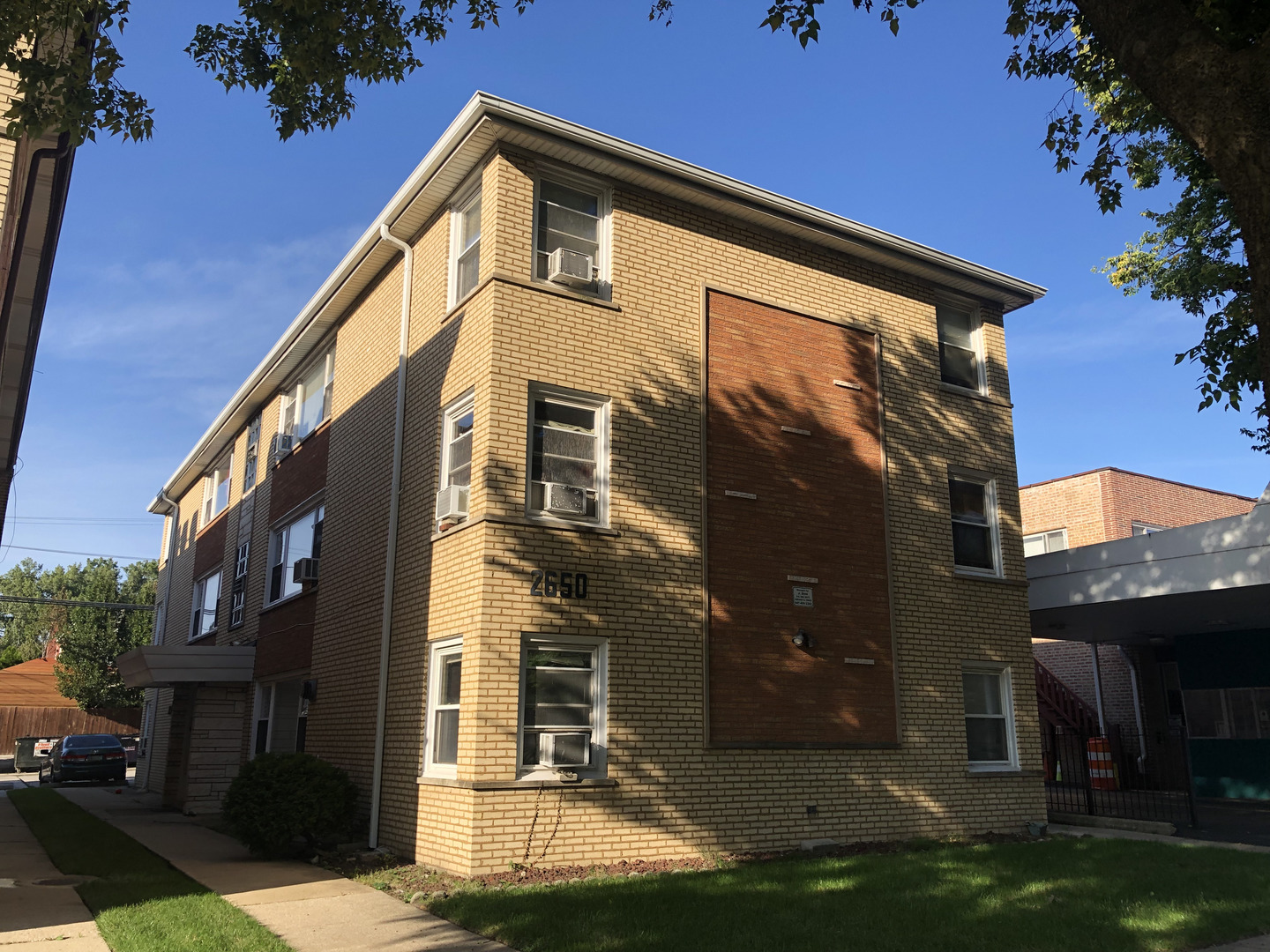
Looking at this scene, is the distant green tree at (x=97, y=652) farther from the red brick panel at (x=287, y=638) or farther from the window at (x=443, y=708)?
the window at (x=443, y=708)

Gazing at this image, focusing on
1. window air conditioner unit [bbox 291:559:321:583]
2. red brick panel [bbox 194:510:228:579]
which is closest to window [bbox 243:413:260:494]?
red brick panel [bbox 194:510:228:579]

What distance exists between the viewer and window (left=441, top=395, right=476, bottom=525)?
41.9ft

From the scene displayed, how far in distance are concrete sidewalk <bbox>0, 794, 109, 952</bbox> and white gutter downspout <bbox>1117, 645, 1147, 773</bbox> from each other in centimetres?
2114

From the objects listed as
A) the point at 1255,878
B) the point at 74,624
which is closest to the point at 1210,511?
the point at 1255,878

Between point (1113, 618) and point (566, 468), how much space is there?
12.1m

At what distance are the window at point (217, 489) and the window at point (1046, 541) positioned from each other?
825 inches

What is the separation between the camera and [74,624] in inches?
2029

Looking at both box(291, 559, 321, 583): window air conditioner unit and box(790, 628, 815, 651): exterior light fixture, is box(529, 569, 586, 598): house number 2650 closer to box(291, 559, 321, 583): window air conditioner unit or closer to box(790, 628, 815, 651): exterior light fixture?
box(790, 628, 815, 651): exterior light fixture

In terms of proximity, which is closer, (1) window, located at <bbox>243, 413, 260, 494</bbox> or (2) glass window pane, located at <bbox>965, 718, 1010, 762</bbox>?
(2) glass window pane, located at <bbox>965, 718, 1010, 762</bbox>

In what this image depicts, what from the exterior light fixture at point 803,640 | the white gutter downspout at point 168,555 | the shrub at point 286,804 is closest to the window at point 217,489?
the white gutter downspout at point 168,555

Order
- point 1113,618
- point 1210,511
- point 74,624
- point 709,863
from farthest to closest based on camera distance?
point 74,624 → point 1210,511 → point 1113,618 → point 709,863

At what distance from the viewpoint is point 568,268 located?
41.9 feet

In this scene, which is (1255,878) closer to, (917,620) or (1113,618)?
(917,620)

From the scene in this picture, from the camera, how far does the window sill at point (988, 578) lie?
15391 mm
